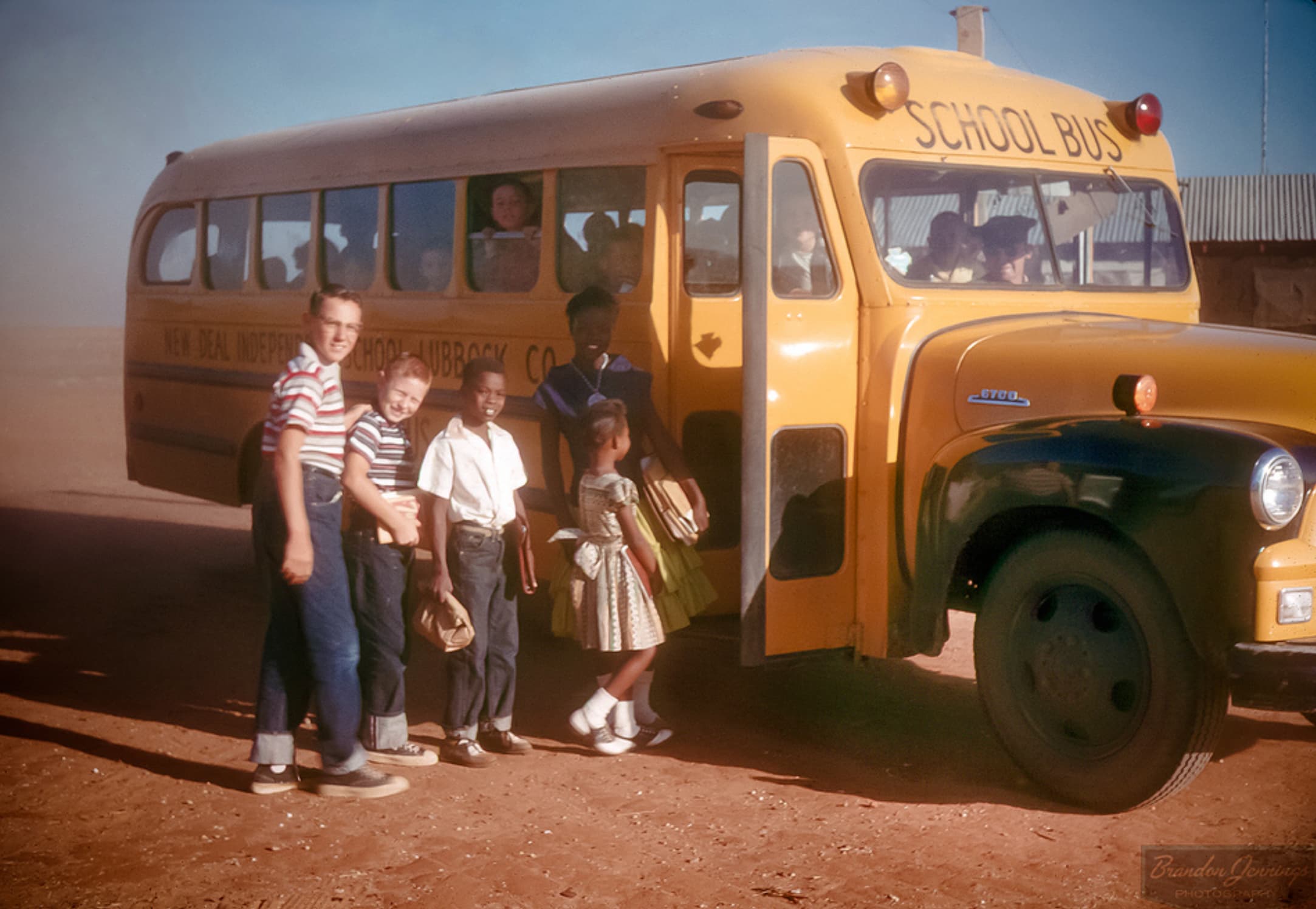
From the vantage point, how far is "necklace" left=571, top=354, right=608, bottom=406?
5.32m

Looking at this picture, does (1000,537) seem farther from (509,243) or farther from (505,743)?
(509,243)

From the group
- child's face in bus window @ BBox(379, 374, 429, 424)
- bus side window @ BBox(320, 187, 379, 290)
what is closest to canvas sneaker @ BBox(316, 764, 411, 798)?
child's face in bus window @ BBox(379, 374, 429, 424)

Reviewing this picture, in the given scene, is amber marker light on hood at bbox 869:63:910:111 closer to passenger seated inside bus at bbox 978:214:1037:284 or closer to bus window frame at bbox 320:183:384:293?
passenger seated inside bus at bbox 978:214:1037:284

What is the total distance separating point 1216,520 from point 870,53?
2.48 metres

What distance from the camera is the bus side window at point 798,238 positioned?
16.3 feet

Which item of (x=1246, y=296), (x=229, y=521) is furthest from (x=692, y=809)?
(x=1246, y=296)

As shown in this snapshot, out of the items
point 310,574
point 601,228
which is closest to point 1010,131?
point 601,228

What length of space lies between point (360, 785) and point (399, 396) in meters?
1.33

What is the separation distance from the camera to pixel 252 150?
818 cm

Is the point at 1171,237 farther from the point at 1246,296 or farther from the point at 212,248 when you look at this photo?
the point at 1246,296

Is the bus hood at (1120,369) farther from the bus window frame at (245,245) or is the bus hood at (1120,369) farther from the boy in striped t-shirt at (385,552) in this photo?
the bus window frame at (245,245)

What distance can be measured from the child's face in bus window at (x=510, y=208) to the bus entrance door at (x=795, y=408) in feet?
5.25

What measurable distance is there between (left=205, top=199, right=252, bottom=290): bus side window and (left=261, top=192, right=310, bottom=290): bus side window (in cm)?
19

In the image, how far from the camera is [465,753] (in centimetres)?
508
